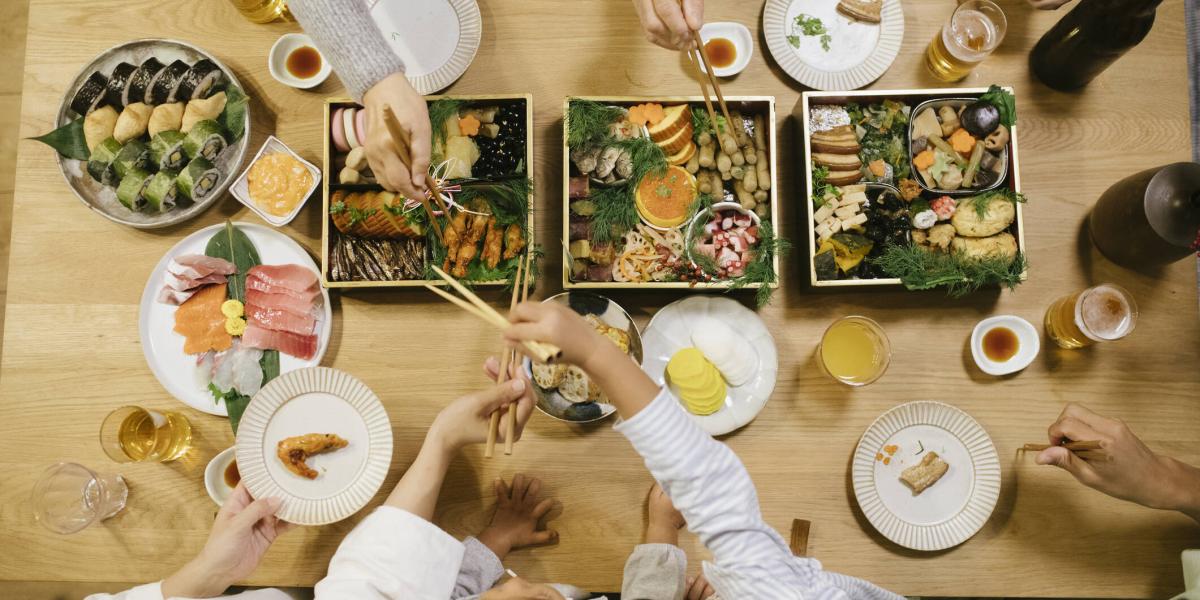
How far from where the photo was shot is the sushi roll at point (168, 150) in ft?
7.30

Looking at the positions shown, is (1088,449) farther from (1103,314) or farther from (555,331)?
(555,331)

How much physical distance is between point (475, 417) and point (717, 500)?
77cm

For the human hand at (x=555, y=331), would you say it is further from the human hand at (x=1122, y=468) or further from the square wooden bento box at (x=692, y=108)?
the human hand at (x=1122, y=468)

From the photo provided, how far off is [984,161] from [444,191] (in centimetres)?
182

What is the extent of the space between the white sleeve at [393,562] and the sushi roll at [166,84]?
162 centimetres

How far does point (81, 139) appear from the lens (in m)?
2.29

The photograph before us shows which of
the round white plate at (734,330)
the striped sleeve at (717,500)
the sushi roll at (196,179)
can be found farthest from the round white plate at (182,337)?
the striped sleeve at (717,500)

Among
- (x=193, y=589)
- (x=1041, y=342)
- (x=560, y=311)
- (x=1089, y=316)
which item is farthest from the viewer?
(x=1041, y=342)

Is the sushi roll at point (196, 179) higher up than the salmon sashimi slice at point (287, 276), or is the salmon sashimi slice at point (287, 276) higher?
the sushi roll at point (196, 179)

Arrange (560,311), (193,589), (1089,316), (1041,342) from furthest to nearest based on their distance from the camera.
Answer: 1. (1041,342)
2. (1089,316)
3. (193,589)
4. (560,311)

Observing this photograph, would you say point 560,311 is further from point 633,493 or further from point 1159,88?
point 1159,88

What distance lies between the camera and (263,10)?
2.37 meters

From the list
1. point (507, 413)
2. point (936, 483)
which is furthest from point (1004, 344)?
point (507, 413)

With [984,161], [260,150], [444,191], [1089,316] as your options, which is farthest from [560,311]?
[1089,316]
